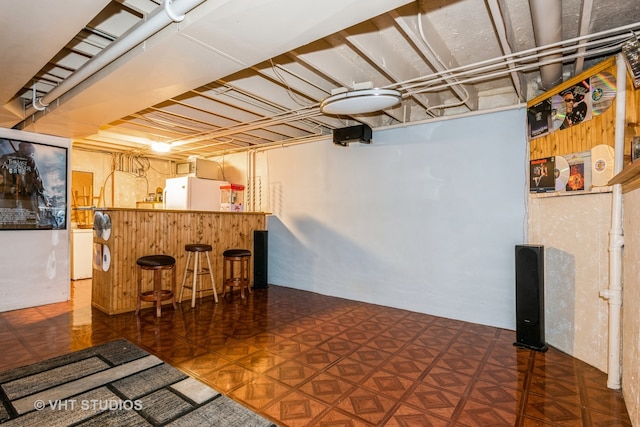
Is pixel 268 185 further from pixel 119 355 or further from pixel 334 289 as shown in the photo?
pixel 119 355

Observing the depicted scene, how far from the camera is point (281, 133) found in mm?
5496

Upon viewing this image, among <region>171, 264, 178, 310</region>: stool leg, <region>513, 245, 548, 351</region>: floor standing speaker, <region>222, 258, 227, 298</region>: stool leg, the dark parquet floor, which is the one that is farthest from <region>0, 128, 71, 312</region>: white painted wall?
<region>513, 245, 548, 351</region>: floor standing speaker

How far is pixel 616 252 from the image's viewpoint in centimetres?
250

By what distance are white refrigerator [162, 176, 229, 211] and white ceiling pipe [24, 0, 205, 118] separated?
3016 millimetres

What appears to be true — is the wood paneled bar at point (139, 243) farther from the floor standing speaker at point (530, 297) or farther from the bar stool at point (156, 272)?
the floor standing speaker at point (530, 297)

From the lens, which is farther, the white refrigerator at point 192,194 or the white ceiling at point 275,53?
the white refrigerator at point 192,194

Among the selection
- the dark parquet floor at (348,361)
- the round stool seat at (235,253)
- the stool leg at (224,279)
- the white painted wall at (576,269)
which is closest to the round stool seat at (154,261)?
the dark parquet floor at (348,361)

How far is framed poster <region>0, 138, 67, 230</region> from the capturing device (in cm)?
412

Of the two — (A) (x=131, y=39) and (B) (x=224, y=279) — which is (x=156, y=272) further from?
(A) (x=131, y=39)

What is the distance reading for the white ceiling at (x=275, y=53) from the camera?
1864 mm

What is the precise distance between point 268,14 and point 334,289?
410 cm

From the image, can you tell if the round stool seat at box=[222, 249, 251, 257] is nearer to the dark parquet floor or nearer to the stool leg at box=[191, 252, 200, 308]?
the stool leg at box=[191, 252, 200, 308]

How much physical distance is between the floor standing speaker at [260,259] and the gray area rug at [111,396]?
2788mm

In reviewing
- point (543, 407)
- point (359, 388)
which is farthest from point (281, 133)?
point (543, 407)
